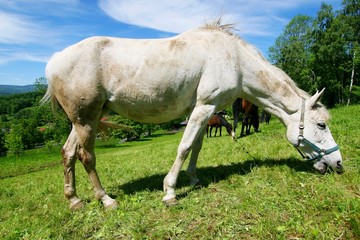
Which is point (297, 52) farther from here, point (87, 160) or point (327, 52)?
point (87, 160)

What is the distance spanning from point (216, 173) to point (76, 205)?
110 inches

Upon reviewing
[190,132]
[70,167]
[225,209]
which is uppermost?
[190,132]

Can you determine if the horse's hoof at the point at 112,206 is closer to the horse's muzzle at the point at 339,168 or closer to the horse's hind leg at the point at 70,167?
the horse's hind leg at the point at 70,167

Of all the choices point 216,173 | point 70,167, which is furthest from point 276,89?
point 70,167

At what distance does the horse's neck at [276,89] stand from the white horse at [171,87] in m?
0.02

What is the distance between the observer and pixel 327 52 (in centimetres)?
4372

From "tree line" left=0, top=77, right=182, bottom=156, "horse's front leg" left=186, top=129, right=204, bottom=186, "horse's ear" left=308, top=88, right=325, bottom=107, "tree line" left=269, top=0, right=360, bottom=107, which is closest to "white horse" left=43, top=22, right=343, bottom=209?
"horse's ear" left=308, top=88, right=325, bottom=107

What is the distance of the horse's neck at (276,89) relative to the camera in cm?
482

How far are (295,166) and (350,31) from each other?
1835 inches

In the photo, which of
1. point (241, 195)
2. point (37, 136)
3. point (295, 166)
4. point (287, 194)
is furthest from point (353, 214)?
point (37, 136)

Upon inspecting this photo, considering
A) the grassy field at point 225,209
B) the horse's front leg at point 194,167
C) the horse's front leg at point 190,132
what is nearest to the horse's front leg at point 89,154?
the grassy field at point 225,209

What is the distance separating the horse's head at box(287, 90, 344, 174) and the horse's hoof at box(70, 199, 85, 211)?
155 inches

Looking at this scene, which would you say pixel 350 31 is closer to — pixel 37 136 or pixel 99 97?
pixel 99 97

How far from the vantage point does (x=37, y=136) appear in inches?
2837
